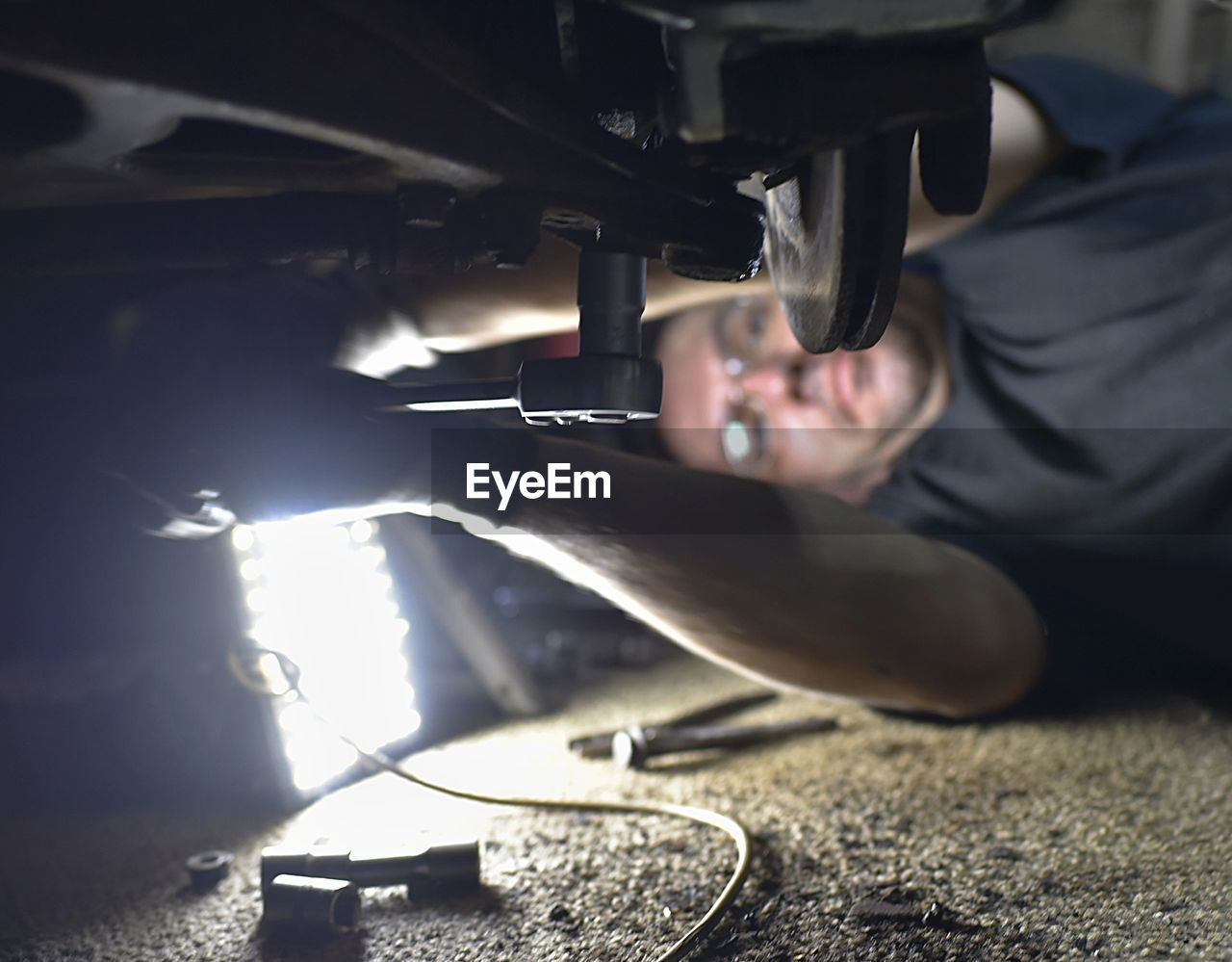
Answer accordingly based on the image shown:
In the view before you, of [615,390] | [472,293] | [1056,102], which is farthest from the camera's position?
[1056,102]

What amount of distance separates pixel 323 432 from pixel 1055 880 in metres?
0.59

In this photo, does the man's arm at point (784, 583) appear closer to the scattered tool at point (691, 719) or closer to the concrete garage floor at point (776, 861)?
the concrete garage floor at point (776, 861)

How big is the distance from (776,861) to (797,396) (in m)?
1.09

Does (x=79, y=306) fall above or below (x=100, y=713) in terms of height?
above

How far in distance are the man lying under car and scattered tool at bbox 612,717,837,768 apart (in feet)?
0.46

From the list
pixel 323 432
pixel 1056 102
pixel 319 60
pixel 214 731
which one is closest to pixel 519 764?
pixel 214 731

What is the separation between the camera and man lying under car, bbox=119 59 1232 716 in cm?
74

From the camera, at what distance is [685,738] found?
3.33 ft

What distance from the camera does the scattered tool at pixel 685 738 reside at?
3.24 ft

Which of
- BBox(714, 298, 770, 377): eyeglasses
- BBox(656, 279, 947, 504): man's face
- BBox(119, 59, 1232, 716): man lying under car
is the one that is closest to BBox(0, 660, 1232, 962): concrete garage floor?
BBox(119, 59, 1232, 716): man lying under car

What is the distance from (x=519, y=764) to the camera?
3.30ft

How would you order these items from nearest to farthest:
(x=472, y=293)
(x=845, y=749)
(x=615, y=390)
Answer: (x=615, y=390) → (x=472, y=293) → (x=845, y=749)

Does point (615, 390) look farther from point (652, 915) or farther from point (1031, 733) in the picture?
point (1031, 733)

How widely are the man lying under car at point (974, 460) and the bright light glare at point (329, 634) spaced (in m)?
0.31
